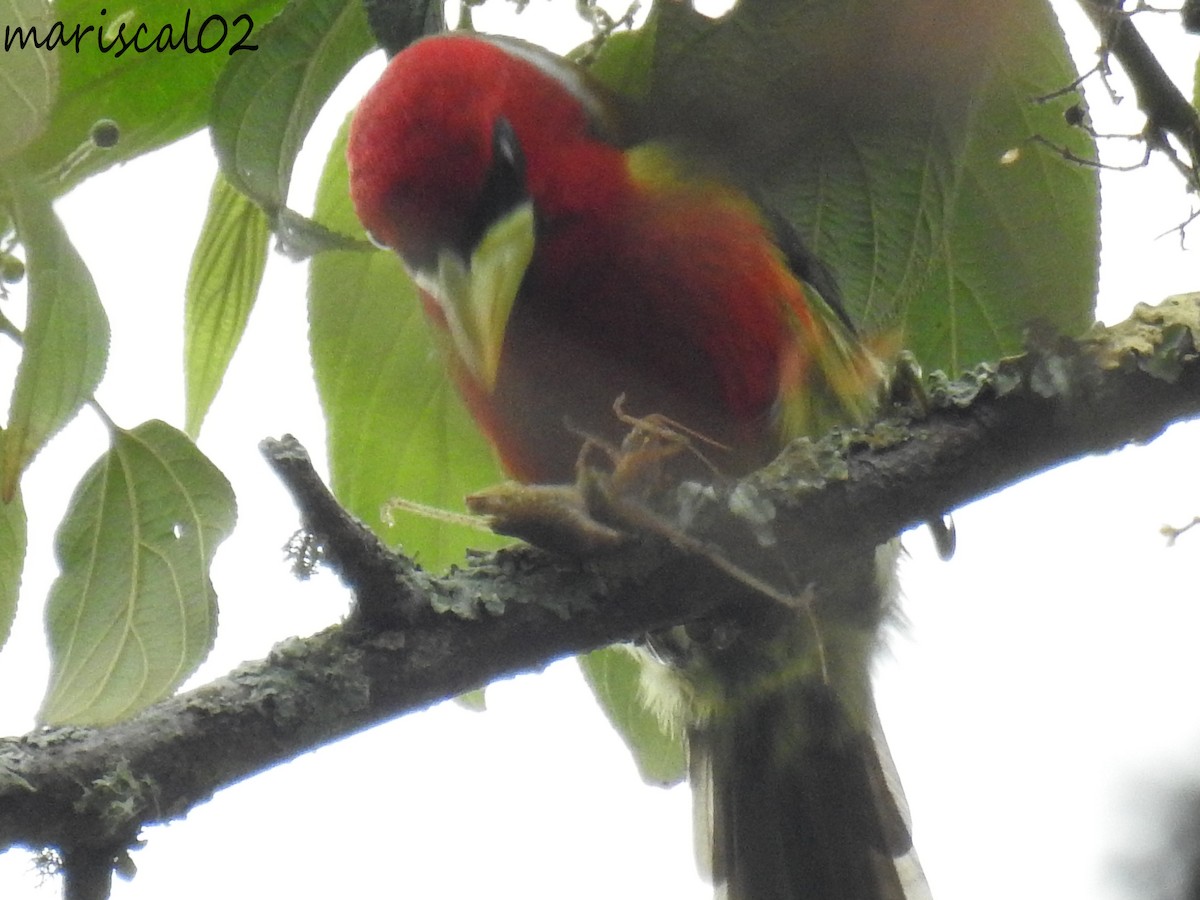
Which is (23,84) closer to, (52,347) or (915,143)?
(52,347)

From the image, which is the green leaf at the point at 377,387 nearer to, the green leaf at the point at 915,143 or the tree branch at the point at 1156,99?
the green leaf at the point at 915,143

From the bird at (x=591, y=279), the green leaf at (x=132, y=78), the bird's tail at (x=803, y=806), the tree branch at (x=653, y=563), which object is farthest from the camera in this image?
the bird's tail at (x=803, y=806)

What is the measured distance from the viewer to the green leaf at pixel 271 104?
1.31m

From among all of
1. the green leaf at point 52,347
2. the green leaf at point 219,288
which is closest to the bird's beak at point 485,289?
the green leaf at point 219,288

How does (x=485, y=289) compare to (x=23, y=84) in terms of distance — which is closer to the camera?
(x=23, y=84)

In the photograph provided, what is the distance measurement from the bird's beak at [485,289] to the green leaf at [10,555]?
511 mm

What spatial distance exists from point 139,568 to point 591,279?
652 mm

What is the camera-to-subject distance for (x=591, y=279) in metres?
1.72

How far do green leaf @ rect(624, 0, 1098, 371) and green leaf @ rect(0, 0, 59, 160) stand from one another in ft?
1.92

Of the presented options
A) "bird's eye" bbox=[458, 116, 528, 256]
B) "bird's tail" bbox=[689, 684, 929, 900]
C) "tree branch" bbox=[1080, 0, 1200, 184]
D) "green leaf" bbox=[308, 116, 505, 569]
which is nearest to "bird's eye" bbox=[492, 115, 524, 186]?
"bird's eye" bbox=[458, 116, 528, 256]

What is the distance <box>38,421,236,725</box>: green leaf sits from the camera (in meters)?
1.26

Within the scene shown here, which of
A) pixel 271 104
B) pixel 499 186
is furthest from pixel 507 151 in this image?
pixel 271 104

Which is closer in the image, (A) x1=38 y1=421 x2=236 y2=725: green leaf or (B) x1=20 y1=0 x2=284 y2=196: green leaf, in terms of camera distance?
(A) x1=38 y1=421 x2=236 y2=725: green leaf

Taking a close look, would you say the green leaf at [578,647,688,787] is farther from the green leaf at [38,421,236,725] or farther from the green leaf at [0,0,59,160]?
the green leaf at [0,0,59,160]
